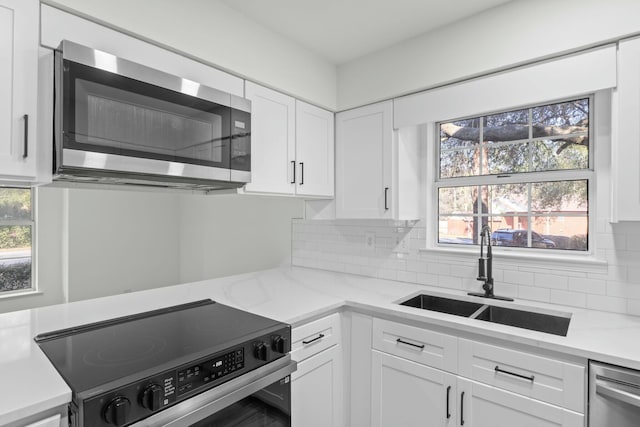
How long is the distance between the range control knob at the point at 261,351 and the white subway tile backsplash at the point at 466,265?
1.31 metres

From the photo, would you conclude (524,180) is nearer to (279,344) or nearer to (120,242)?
(279,344)

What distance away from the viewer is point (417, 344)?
66.3 inches

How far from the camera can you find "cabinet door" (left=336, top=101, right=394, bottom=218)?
225 cm

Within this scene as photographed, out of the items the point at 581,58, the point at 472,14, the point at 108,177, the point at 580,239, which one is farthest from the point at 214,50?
the point at 580,239

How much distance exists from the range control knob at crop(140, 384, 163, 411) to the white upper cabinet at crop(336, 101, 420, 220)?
5.25ft

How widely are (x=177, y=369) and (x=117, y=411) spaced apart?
0.20 metres

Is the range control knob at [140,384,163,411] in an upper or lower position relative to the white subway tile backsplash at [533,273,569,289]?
lower

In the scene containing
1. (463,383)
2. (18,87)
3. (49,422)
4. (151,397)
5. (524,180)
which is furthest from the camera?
(524,180)

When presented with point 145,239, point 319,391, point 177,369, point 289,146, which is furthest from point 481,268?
point 145,239

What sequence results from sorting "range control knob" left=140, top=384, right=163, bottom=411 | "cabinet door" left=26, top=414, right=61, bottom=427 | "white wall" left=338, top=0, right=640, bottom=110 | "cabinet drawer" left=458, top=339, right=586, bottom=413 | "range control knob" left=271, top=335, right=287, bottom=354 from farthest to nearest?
1. "white wall" left=338, top=0, right=640, bottom=110
2. "range control knob" left=271, top=335, right=287, bottom=354
3. "cabinet drawer" left=458, top=339, right=586, bottom=413
4. "range control knob" left=140, top=384, right=163, bottom=411
5. "cabinet door" left=26, top=414, right=61, bottom=427

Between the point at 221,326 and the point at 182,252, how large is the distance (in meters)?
3.02

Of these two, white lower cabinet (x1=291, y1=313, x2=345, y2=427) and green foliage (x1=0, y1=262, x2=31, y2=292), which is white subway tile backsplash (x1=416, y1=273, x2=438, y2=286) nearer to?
white lower cabinet (x1=291, y1=313, x2=345, y2=427)

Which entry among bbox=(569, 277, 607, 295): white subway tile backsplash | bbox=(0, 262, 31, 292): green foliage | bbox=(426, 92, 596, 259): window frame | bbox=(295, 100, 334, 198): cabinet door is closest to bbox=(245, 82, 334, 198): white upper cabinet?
bbox=(295, 100, 334, 198): cabinet door

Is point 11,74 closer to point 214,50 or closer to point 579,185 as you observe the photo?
point 214,50
